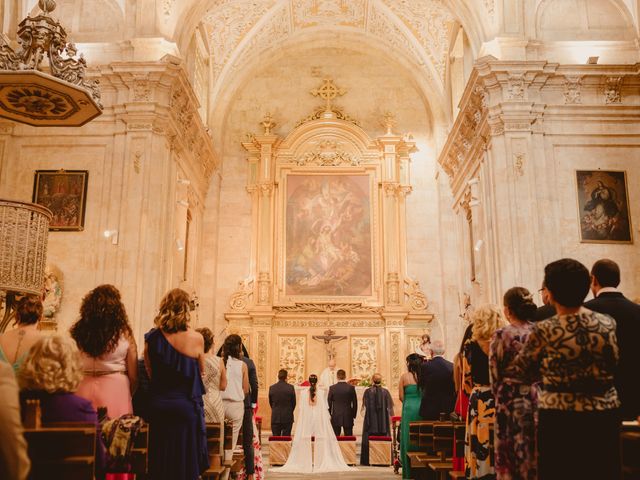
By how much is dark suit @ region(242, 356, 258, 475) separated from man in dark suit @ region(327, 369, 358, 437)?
15.0ft

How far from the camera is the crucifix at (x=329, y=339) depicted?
55.2 feet

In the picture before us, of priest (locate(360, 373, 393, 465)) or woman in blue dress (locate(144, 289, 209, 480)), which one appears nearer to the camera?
woman in blue dress (locate(144, 289, 209, 480))

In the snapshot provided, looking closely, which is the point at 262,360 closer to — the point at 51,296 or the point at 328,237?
the point at 328,237

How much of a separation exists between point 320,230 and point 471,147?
16.8 feet

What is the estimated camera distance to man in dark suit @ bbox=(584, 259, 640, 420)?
3.98 meters

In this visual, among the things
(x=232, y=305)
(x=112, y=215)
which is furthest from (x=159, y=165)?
(x=232, y=305)

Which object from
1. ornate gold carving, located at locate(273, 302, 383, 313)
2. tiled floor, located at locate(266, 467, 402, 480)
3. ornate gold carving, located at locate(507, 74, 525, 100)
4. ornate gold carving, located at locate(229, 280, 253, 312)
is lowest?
tiled floor, located at locate(266, 467, 402, 480)

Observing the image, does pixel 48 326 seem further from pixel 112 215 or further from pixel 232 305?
pixel 232 305

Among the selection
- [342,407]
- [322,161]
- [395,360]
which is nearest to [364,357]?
[395,360]

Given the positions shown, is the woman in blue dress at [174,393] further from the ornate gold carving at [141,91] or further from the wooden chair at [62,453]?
the ornate gold carving at [141,91]

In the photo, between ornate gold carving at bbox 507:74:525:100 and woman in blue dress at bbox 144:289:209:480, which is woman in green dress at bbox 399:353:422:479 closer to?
woman in blue dress at bbox 144:289:209:480

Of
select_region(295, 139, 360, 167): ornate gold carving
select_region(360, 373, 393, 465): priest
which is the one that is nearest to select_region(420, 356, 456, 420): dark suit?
select_region(360, 373, 393, 465): priest

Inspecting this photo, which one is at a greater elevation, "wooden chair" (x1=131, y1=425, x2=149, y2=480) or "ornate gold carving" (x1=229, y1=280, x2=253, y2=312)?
"ornate gold carving" (x1=229, y1=280, x2=253, y2=312)

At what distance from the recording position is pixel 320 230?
18.1m
